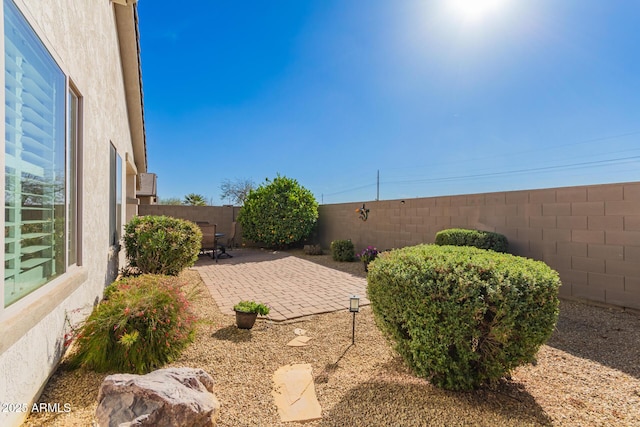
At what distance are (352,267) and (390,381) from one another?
21.2 feet

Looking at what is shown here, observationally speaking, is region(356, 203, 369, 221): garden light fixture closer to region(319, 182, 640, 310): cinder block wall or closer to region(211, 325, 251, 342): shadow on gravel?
region(319, 182, 640, 310): cinder block wall

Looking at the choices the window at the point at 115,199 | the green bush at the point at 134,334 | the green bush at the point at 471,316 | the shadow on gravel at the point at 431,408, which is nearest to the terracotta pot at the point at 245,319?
the green bush at the point at 134,334

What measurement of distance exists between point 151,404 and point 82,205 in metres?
2.35

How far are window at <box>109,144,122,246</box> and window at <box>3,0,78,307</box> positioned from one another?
264cm

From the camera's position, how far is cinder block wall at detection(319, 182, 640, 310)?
474cm

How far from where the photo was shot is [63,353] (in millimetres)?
2760

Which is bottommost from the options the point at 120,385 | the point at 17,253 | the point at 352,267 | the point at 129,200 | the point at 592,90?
the point at 352,267

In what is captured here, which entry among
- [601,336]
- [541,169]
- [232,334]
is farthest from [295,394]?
[541,169]

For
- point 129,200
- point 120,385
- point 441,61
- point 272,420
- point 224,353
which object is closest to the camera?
point 120,385

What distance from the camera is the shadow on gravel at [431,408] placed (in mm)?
2121

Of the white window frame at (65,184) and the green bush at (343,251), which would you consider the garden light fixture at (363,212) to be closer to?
the green bush at (343,251)

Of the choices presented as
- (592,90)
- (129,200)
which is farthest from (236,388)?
(592,90)

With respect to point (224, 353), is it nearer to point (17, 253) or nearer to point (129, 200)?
point (17, 253)

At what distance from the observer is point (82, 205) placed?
10.3 feet
